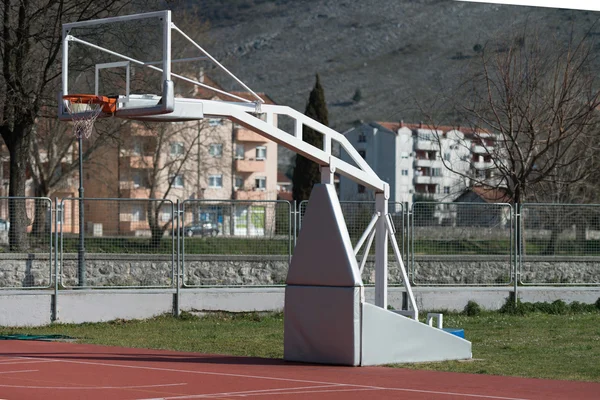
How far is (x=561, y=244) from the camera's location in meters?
27.4

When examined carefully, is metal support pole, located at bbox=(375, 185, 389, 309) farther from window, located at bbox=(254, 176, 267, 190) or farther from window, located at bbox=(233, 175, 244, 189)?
window, located at bbox=(254, 176, 267, 190)

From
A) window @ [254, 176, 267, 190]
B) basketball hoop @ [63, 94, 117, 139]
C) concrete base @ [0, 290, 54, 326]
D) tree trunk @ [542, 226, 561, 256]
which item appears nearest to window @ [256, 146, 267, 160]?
window @ [254, 176, 267, 190]

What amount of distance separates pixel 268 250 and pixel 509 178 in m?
15.6

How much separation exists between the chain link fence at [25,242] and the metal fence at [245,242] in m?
0.02

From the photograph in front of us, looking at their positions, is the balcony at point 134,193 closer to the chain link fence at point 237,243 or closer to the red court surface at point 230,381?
the chain link fence at point 237,243

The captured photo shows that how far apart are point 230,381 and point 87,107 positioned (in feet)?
16.1

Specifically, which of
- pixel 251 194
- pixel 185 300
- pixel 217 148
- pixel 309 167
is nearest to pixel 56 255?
pixel 185 300

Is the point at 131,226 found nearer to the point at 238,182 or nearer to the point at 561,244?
the point at 561,244

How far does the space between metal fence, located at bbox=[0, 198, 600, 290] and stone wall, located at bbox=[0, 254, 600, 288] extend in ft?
0.08

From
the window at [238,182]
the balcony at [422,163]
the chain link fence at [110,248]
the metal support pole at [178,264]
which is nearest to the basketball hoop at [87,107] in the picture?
the chain link fence at [110,248]

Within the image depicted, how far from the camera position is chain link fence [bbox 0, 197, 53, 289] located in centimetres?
2388

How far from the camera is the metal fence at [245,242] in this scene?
24.3 meters

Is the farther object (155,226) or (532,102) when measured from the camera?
(532,102)

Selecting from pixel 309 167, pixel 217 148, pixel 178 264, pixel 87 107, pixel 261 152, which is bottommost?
pixel 178 264
